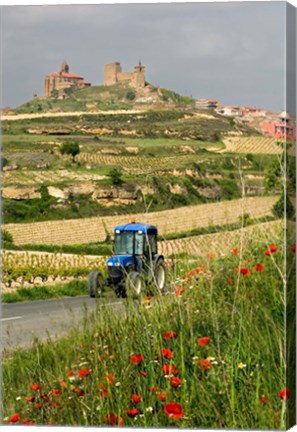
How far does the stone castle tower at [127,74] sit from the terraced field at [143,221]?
94cm

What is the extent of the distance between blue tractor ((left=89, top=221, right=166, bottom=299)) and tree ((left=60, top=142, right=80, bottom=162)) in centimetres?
65

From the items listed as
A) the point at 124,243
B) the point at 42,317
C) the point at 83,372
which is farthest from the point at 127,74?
the point at 83,372

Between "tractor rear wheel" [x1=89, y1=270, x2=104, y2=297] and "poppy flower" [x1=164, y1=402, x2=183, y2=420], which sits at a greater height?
"tractor rear wheel" [x1=89, y1=270, x2=104, y2=297]

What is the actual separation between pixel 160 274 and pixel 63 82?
154 centimetres

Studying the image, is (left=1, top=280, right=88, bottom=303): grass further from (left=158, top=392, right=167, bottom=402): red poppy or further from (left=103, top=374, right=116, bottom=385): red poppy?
(left=158, top=392, right=167, bottom=402): red poppy

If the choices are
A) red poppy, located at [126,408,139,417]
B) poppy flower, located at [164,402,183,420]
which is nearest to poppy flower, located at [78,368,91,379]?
red poppy, located at [126,408,139,417]

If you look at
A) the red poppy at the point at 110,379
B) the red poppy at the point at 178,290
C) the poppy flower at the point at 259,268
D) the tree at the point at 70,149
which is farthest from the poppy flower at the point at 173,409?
the tree at the point at 70,149

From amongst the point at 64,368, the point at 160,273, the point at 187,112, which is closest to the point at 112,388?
the point at 64,368

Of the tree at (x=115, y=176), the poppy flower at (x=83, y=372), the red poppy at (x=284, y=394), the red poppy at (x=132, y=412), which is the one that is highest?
the tree at (x=115, y=176)

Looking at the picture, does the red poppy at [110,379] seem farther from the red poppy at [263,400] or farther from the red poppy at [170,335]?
the red poppy at [263,400]

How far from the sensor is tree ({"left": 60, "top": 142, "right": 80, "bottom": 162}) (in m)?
8.04

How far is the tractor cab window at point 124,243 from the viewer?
310 inches

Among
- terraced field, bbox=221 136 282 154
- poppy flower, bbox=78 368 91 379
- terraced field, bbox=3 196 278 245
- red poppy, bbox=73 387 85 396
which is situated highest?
terraced field, bbox=221 136 282 154

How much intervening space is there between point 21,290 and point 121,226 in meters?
0.88
